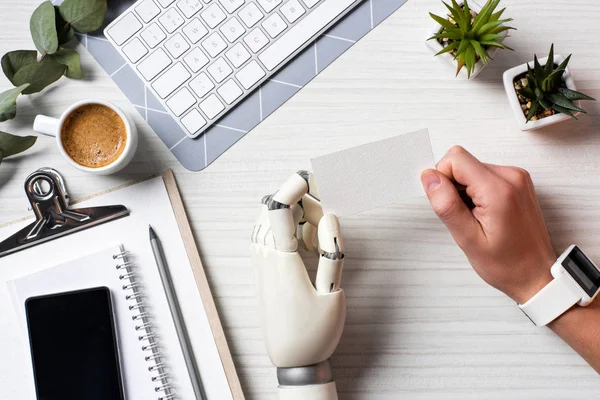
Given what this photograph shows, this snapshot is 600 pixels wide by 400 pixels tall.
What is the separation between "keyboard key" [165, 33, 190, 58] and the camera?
0.75m

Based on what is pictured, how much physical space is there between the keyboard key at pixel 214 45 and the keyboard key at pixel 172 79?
0.14 feet

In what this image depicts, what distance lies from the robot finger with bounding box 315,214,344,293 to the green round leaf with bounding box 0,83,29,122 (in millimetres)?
438

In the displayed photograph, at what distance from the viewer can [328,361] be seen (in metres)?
0.70

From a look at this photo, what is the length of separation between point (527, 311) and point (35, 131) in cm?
69

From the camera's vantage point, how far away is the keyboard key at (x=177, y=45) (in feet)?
2.46

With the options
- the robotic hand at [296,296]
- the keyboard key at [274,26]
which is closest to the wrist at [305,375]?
the robotic hand at [296,296]

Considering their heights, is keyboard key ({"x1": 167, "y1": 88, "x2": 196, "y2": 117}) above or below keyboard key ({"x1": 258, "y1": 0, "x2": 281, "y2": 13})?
below

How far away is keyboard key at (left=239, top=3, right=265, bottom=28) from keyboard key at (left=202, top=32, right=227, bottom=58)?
41 mm

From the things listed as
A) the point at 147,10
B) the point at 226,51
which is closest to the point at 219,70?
the point at 226,51

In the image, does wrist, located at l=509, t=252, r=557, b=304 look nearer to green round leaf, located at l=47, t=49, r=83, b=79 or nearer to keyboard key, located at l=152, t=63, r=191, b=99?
keyboard key, located at l=152, t=63, r=191, b=99

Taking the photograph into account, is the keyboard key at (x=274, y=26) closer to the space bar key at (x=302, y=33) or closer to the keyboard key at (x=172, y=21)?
the space bar key at (x=302, y=33)

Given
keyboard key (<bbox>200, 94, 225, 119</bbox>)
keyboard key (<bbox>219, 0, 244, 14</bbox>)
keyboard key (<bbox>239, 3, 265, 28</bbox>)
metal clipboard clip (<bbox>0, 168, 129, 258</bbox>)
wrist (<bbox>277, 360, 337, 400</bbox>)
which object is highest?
keyboard key (<bbox>219, 0, 244, 14</bbox>)

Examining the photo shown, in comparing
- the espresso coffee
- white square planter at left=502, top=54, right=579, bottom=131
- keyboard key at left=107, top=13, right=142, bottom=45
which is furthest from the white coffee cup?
white square planter at left=502, top=54, right=579, bottom=131

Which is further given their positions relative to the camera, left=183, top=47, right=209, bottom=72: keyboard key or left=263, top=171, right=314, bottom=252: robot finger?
left=183, top=47, right=209, bottom=72: keyboard key
